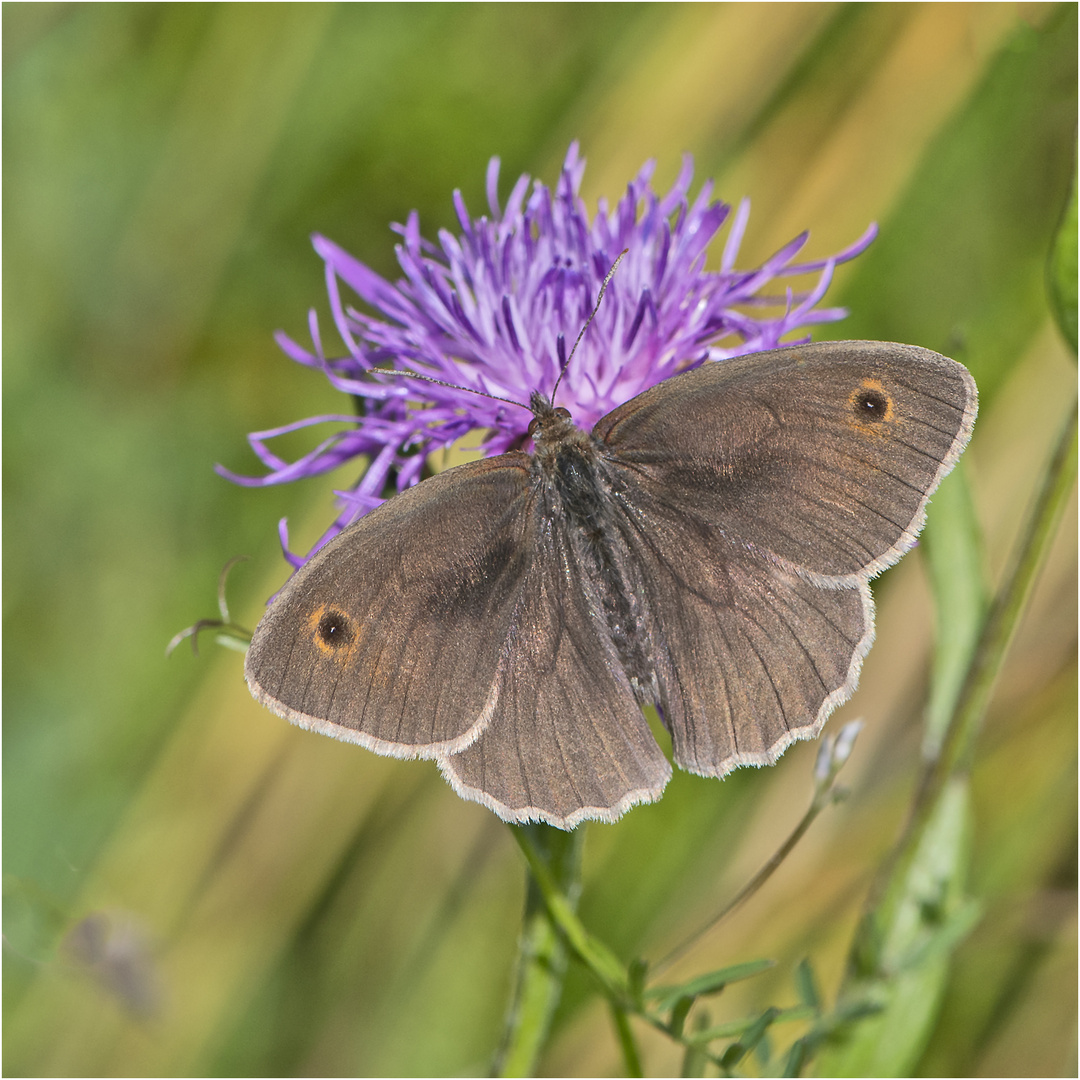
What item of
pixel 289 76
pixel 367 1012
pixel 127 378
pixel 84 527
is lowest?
pixel 367 1012

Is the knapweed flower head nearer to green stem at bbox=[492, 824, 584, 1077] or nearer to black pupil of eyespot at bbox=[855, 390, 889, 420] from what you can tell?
black pupil of eyespot at bbox=[855, 390, 889, 420]

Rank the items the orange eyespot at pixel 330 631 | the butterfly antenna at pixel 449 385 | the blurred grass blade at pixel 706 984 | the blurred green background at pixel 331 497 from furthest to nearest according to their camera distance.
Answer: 1. the blurred green background at pixel 331 497
2. the butterfly antenna at pixel 449 385
3. the orange eyespot at pixel 330 631
4. the blurred grass blade at pixel 706 984

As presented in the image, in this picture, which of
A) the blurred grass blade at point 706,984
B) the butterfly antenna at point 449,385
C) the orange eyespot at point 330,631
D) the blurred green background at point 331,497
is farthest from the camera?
the blurred green background at point 331,497

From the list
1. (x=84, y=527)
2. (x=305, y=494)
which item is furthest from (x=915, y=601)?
(x=84, y=527)

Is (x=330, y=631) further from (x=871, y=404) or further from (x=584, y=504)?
(x=871, y=404)

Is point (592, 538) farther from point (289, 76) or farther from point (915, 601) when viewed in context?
point (289, 76)

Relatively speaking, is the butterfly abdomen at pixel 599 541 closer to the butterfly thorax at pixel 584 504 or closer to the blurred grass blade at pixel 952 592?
the butterfly thorax at pixel 584 504

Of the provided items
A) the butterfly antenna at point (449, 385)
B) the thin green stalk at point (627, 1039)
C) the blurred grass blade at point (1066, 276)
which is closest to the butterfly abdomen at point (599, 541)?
the butterfly antenna at point (449, 385)
